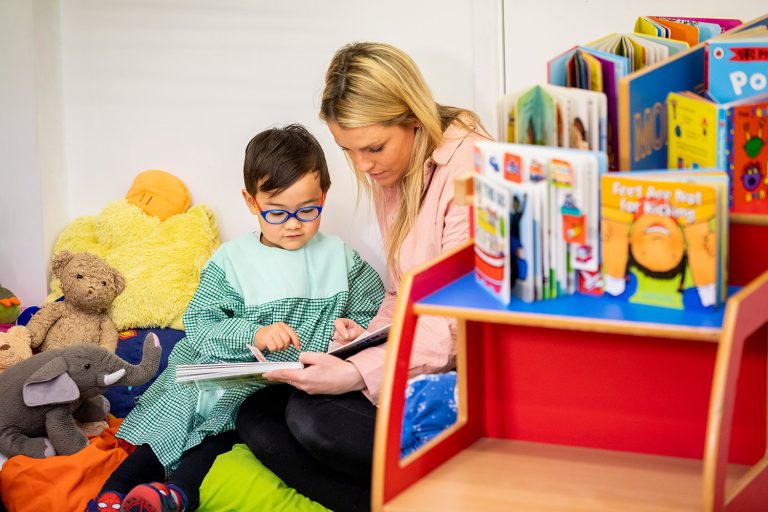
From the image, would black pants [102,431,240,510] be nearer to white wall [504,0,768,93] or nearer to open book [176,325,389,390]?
open book [176,325,389,390]

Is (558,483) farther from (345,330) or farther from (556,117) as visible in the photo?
(345,330)

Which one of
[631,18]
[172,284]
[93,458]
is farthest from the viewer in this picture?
[172,284]

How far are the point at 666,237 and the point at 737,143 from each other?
181 millimetres

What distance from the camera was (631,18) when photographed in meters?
2.56

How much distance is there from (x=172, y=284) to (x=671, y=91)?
68.6 inches

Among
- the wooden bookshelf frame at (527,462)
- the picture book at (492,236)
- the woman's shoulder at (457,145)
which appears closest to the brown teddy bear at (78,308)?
the woman's shoulder at (457,145)

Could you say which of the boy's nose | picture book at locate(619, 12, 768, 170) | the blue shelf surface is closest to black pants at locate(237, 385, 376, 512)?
the boy's nose

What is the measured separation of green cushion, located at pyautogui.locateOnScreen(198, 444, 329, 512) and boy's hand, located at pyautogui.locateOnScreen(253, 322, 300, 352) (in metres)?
0.27

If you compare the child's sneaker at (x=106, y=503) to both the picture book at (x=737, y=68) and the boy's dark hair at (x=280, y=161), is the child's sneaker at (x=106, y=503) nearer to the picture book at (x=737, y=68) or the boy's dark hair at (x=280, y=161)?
the boy's dark hair at (x=280, y=161)

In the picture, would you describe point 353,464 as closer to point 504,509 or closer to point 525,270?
point 504,509

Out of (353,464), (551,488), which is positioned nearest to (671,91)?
(551,488)

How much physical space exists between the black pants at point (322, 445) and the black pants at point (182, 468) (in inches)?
3.8

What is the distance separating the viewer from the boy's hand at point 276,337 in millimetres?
2076

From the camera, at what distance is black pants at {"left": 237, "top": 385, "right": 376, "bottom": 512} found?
1.92m
